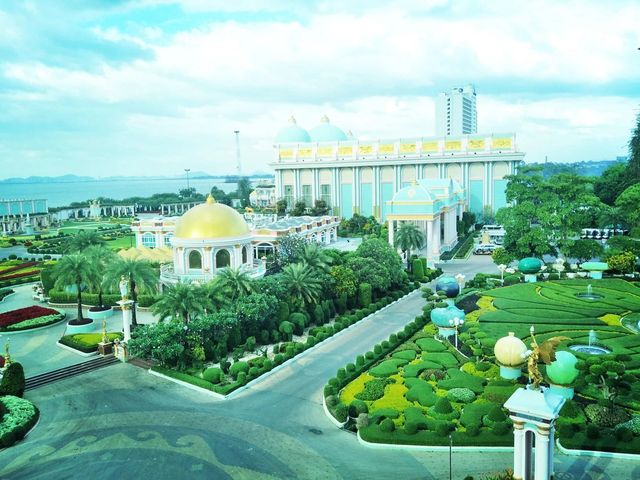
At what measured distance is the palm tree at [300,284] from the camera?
38375mm

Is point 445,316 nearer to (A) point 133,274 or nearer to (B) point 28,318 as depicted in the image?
(A) point 133,274

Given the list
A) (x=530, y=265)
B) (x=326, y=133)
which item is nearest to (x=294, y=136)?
(x=326, y=133)

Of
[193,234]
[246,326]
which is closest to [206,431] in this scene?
[246,326]

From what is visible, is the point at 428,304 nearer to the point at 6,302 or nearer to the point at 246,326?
the point at 246,326

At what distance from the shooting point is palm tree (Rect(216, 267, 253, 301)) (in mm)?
35562

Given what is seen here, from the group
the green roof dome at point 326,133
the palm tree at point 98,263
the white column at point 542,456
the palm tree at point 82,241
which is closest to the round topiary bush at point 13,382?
the palm tree at point 98,263

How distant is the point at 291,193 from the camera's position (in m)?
102

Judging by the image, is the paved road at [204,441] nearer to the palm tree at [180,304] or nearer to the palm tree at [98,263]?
the palm tree at [180,304]

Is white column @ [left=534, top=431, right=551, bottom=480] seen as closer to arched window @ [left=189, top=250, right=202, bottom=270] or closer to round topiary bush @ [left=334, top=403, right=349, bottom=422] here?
round topiary bush @ [left=334, top=403, right=349, bottom=422]

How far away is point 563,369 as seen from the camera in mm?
24359

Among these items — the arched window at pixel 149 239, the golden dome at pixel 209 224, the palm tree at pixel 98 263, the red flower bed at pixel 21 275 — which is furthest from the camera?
the arched window at pixel 149 239

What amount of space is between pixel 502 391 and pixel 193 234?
25.6 m

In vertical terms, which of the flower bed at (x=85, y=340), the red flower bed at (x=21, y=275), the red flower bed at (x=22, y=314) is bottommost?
the flower bed at (x=85, y=340)

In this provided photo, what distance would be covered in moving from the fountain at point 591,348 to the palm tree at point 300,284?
16.4 metres
